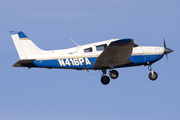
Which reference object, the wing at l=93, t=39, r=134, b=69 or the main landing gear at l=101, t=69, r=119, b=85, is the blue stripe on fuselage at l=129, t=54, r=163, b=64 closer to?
the wing at l=93, t=39, r=134, b=69

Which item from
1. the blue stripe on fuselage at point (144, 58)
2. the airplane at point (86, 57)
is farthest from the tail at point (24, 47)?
the blue stripe on fuselage at point (144, 58)

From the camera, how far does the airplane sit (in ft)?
63.6

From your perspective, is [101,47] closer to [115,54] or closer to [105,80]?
[115,54]

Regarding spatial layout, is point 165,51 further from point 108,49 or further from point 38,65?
point 38,65

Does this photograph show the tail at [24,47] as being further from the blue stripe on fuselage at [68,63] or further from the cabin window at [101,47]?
the cabin window at [101,47]

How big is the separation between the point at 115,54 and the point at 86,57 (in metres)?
1.94

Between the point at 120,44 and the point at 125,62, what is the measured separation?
7.58ft

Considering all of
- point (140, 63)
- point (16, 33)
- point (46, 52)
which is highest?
point (16, 33)

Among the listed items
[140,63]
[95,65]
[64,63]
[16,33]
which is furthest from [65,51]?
[140,63]

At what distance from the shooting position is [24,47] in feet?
65.7

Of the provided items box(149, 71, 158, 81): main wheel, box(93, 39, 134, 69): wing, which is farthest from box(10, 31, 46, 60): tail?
box(149, 71, 158, 81): main wheel

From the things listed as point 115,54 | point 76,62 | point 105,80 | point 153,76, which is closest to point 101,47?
point 115,54

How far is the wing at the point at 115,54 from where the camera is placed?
17.6 metres

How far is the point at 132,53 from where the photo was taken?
19844 mm
